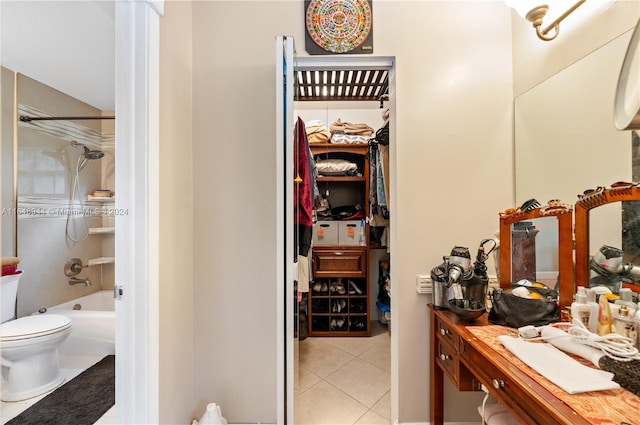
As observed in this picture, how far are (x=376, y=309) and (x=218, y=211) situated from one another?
2.16 meters

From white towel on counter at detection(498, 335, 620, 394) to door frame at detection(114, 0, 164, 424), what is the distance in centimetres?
138

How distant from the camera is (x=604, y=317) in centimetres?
80

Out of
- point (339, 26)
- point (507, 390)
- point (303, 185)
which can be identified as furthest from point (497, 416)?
point (339, 26)

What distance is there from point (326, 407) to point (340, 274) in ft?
3.53

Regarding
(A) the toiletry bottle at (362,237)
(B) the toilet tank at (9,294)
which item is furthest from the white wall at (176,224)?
(A) the toiletry bottle at (362,237)

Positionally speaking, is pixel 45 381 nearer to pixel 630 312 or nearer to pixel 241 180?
pixel 241 180

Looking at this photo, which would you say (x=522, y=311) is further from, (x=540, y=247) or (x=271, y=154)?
(x=271, y=154)

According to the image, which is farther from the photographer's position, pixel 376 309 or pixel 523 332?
pixel 376 309

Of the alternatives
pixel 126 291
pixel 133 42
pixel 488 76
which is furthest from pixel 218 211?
pixel 488 76

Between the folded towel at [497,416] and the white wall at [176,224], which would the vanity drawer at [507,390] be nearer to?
the folded towel at [497,416]

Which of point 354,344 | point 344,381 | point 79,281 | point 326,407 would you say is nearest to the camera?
point 79,281

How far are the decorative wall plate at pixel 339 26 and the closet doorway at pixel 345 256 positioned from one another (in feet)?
0.35

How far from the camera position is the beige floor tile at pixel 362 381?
5.43ft

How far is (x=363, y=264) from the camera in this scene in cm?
242
